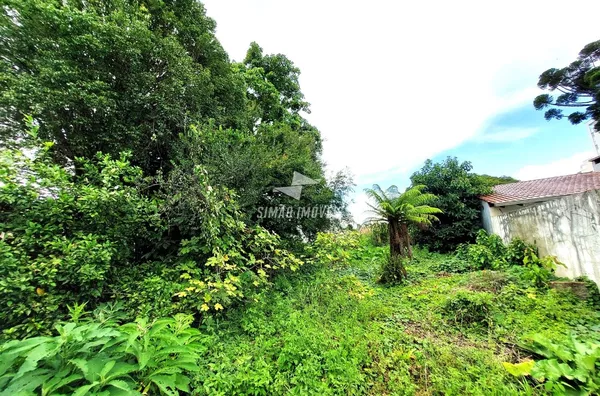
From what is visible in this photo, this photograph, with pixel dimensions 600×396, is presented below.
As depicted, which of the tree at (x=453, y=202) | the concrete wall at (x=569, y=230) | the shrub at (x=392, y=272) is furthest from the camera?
the tree at (x=453, y=202)

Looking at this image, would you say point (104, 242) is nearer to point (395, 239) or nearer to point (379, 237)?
point (395, 239)

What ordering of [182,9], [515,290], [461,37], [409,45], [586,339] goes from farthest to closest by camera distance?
1. [409,45]
2. [461,37]
3. [182,9]
4. [515,290]
5. [586,339]

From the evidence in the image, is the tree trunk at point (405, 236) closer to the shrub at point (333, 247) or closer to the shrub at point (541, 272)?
the shrub at point (541, 272)

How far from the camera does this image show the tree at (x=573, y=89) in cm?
1240

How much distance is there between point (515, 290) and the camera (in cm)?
368

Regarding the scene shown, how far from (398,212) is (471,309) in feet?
10.5

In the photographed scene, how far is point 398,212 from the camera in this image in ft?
20.0

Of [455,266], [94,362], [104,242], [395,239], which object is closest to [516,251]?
[455,266]

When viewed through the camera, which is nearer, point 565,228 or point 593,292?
point 593,292

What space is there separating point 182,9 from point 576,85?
2155cm

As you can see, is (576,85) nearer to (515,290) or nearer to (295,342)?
(515,290)

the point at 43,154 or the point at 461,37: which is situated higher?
the point at 461,37

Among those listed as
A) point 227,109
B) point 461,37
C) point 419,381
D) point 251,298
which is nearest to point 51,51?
point 227,109

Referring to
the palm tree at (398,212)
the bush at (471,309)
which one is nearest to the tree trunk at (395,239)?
the palm tree at (398,212)
